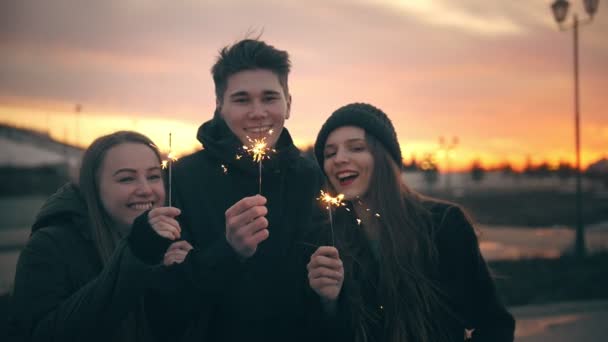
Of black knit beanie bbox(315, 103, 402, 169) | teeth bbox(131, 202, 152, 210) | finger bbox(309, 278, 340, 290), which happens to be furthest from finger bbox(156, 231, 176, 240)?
black knit beanie bbox(315, 103, 402, 169)

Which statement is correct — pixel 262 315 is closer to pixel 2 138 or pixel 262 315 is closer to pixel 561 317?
pixel 561 317

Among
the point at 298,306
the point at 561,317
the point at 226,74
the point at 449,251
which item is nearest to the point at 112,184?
the point at 226,74

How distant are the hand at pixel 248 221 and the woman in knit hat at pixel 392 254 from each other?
72 cm

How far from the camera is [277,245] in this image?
3391mm

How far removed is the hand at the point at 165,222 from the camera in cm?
254

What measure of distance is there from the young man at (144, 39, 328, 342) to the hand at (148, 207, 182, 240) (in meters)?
0.51

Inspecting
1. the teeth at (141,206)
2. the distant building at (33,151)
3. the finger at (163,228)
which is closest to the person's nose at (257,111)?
the teeth at (141,206)

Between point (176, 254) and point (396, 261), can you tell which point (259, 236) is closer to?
point (176, 254)

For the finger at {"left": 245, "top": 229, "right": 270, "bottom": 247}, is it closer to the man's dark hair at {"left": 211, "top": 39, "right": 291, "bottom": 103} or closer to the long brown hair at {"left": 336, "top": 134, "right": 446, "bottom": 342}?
the long brown hair at {"left": 336, "top": 134, "right": 446, "bottom": 342}

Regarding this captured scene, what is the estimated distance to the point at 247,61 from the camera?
3510 millimetres

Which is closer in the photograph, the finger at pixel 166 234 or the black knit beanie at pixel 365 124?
the finger at pixel 166 234

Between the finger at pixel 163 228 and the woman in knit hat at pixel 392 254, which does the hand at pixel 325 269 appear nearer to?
the woman in knit hat at pixel 392 254

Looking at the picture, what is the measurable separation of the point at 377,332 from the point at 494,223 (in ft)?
84.7

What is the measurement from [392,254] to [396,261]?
0.06 metres
